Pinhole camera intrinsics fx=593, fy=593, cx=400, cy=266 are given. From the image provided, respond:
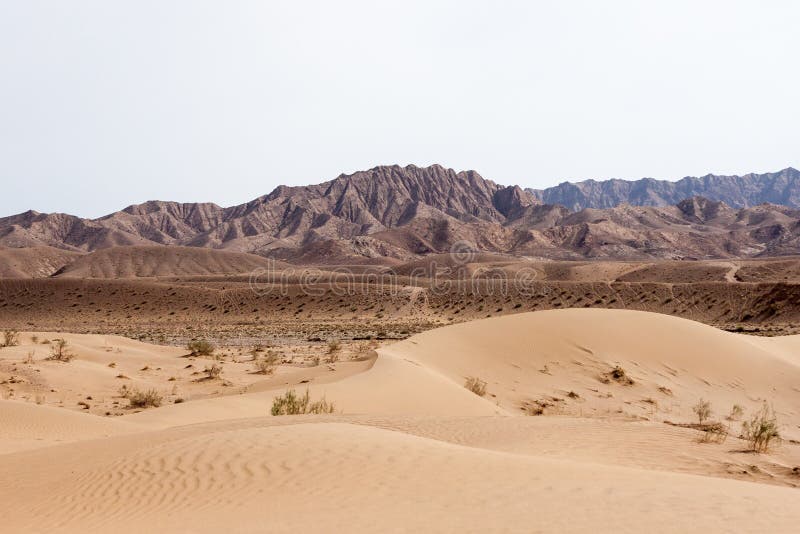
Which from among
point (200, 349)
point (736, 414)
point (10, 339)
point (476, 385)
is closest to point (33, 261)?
point (10, 339)

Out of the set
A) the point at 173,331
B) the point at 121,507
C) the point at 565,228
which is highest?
the point at 565,228

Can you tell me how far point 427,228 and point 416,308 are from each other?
97041 millimetres

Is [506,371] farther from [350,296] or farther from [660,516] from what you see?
[350,296]

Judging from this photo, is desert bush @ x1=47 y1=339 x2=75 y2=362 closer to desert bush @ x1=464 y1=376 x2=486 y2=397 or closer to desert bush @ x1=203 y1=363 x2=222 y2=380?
desert bush @ x1=203 y1=363 x2=222 y2=380

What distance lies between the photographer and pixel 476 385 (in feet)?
52.8

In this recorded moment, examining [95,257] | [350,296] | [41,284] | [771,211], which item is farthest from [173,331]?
[771,211]

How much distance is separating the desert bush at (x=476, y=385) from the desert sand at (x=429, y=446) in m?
0.39

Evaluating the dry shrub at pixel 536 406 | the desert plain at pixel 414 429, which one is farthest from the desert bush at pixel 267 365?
the dry shrub at pixel 536 406

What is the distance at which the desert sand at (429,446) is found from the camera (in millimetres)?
5234

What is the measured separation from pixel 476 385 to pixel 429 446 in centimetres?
885

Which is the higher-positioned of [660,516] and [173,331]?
[660,516]

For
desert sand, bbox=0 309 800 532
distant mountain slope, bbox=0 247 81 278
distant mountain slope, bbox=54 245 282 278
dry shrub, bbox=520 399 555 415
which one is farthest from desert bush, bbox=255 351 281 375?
distant mountain slope, bbox=0 247 81 278

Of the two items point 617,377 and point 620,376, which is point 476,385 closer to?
point 617,377

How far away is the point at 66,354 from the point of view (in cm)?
2059
